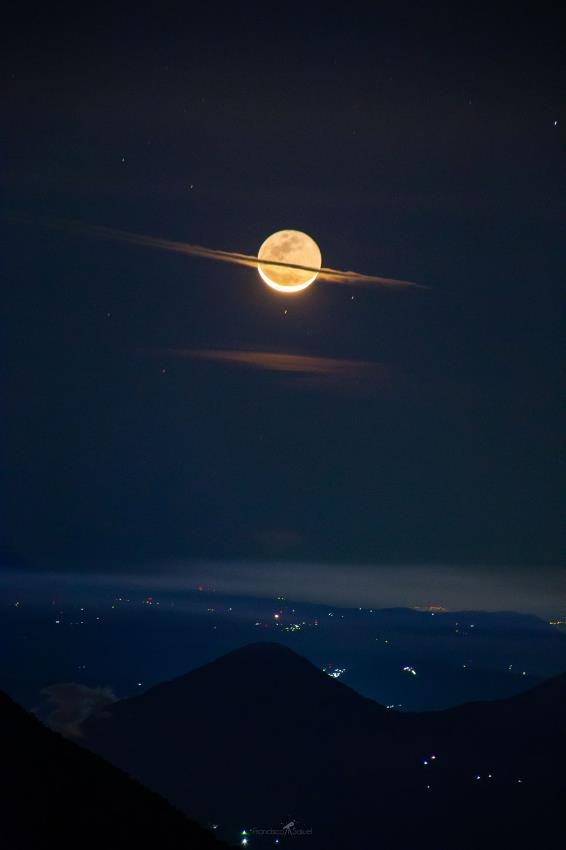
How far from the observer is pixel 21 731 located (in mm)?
37844

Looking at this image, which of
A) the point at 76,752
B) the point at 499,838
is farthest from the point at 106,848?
the point at 499,838

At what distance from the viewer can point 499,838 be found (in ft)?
570

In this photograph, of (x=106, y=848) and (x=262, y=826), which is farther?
(x=262, y=826)

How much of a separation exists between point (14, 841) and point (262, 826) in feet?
557

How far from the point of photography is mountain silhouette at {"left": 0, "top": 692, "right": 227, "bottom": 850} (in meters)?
29.5

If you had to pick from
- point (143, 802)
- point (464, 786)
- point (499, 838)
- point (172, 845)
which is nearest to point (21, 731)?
point (143, 802)

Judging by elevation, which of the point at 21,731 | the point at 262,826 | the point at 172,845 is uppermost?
the point at 21,731

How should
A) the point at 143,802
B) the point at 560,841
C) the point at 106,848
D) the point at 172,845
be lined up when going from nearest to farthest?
1. the point at 106,848
2. the point at 172,845
3. the point at 143,802
4. the point at 560,841

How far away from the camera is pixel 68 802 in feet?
107

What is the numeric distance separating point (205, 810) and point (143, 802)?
167818 millimetres

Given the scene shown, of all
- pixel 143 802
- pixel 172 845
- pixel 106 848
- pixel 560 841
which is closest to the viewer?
pixel 106 848

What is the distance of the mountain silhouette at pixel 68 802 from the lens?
96.9 ft

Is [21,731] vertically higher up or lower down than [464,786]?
higher up

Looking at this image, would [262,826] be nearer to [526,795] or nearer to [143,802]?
[526,795]
